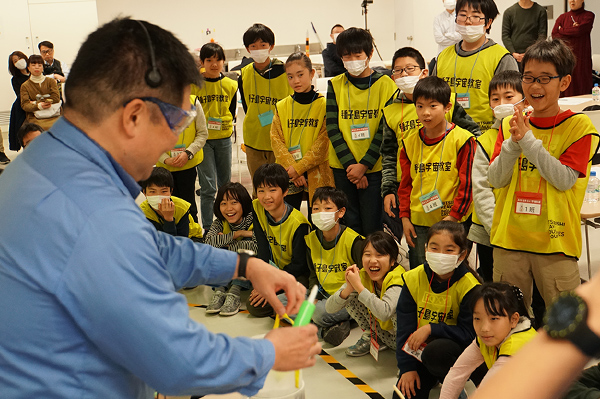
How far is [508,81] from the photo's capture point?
3.45 meters

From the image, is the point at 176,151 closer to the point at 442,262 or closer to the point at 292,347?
the point at 442,262

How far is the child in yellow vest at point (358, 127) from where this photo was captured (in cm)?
405

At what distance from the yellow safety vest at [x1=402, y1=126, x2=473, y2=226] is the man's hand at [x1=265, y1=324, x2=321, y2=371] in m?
2.29

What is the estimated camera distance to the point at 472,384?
10.2 feet

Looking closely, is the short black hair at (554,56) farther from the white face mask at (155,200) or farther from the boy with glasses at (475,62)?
the white face mask at (155,200)

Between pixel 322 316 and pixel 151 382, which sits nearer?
pixel 151 382

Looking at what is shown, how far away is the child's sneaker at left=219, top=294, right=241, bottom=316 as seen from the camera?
4.18 m

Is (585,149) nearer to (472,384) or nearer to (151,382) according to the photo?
(472,384)

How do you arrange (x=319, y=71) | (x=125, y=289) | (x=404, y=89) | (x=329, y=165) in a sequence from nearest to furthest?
(x=125, y=289) → (x=404, y=89) → (x=329, y=165) → (x=319, y=71)

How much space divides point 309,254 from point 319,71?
656cm

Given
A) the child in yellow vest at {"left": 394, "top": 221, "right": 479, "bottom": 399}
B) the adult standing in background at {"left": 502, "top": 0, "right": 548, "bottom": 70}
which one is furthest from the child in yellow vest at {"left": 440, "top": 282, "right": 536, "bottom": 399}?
the adult standing in background at {"left": 502, "top": 0, "right": 548, "bottom": 70}

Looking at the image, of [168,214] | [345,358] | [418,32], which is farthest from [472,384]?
[418,32]

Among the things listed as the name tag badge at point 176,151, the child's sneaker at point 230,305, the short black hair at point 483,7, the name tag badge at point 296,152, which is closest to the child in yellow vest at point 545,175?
the short black hair at point 483,7

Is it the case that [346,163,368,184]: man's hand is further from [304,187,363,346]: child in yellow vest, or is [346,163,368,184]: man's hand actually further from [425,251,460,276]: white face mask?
[425,251,460,276]: white face mask
